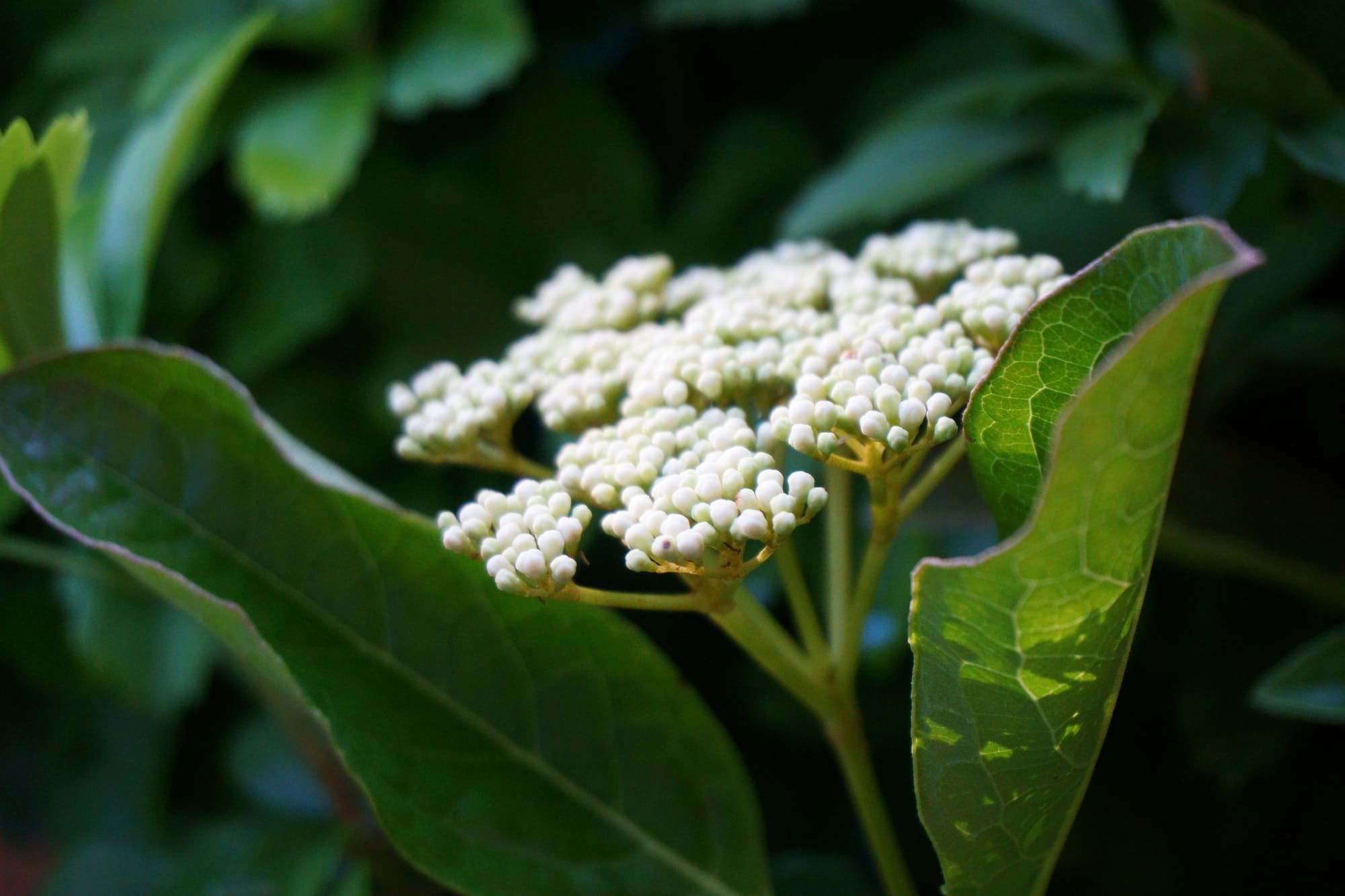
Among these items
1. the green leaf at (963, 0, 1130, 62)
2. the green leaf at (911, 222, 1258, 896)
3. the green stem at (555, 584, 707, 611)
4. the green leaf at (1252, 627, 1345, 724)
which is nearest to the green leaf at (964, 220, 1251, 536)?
the green leaf at (911, 222, 1258, 896)

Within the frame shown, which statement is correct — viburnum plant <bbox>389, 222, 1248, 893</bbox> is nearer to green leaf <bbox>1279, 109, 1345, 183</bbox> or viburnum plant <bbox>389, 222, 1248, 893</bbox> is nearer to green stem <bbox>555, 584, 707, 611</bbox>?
green stem <bbox>555, 584, 707, 611</bbox>

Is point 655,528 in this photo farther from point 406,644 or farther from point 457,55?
point 457,55

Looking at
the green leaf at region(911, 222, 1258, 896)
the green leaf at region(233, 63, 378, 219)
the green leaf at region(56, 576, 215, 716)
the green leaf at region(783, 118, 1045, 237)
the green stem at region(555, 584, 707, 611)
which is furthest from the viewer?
the green leaf at region(56, 576, 215, 716)

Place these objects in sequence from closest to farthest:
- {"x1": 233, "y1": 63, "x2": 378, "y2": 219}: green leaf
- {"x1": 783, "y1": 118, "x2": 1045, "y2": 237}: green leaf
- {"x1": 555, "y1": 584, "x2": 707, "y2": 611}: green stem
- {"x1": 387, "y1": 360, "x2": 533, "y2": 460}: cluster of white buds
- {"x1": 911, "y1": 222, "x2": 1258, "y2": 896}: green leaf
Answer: {"x1": 911, "y1": 222, "x2": 1258, "y2": 896}: green leaf < {"x1": 555, "y1": 584, "x2": 707, "y2": 611}: green stem < {"x1": 387, "y1": 360, "x2": 533, "y2": 460}: cluster of white buds < {"x1": 783, "y1": 118, "x2": 1045, "y2": 237}: green leaf < {"x1": 233, "y1": 63, "x2": 378, "y2": 219}: green leaf

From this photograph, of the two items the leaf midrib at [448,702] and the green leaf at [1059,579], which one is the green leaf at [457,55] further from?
the green leaf at [1059,579]

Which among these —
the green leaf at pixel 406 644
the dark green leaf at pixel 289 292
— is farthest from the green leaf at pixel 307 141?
the green leaf at pixel 406 644

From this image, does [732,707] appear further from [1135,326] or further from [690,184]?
[1135,326]

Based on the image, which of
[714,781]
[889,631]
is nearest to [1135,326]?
[714,781]

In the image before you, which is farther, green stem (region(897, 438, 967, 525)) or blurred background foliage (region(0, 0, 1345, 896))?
blurred background foliage (region(0, 0, 1345, 896))
